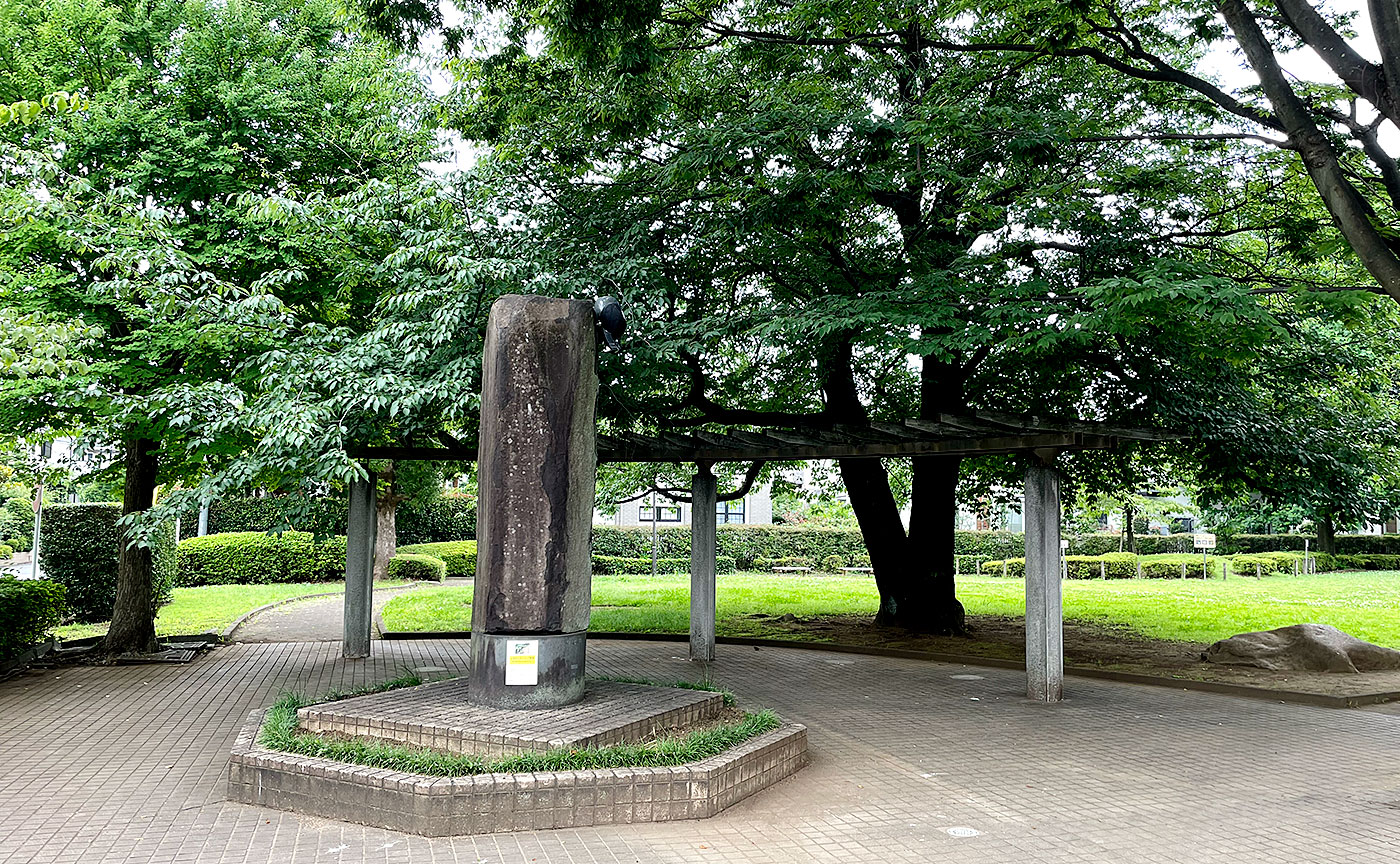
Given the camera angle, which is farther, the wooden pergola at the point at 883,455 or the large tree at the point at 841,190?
the wooden pergola at the point at 883,455

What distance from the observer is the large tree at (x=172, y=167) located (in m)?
10.9

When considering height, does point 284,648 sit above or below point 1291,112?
below

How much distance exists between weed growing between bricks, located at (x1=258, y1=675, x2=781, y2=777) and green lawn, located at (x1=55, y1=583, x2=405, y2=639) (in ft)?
34.7

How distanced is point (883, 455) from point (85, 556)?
14984 millimetres

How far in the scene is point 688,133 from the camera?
35.3ft

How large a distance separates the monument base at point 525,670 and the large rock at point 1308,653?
9.87 meters

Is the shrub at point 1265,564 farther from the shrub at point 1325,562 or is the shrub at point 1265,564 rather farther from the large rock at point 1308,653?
the large rock at point 1308,653

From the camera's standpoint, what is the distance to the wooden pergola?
33.5ft

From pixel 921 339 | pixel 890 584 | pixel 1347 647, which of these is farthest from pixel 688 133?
pixel 1347 647

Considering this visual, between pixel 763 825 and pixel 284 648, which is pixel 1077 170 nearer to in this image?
pixel 763 825

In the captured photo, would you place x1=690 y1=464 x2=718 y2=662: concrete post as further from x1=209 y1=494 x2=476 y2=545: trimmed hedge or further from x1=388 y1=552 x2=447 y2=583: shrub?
x1=209 y1=494 x2=476 y2=545: trimmed hedge

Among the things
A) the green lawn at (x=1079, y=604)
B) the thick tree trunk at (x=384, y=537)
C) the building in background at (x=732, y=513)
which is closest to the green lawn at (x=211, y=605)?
the thick tree trunk at (x=384, y=537)

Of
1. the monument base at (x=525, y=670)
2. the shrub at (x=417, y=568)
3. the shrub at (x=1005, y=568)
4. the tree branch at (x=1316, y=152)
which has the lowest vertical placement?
the shrub at (x=1005, y=568)

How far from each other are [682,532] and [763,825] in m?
32.2
